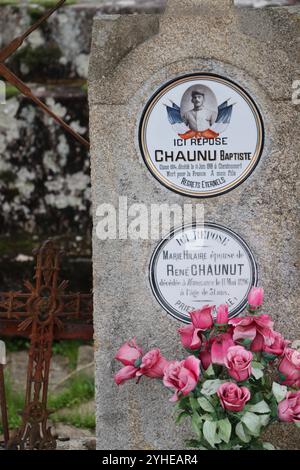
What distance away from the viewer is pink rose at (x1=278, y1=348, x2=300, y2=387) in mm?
3084

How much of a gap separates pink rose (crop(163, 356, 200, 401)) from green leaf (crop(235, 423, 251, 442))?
22cm

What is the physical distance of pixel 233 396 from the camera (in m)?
2.92

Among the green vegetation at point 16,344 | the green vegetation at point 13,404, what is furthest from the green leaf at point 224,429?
the green vegetation at point 16,344

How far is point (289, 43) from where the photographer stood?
338 cm

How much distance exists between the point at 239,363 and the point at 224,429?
0.24 metres

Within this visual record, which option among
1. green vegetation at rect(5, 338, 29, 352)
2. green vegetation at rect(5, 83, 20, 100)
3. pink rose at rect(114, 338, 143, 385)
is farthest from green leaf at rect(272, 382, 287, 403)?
green vegetation at rect(5, 83, 20, 100)

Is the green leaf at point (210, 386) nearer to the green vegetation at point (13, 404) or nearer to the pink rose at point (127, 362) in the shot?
the pink rose at point (127, 362)

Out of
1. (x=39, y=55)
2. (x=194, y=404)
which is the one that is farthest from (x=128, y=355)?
(x=39, y=55)

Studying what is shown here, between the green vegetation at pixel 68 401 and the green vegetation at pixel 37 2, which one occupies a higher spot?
the green vegetation at pixel 37 2

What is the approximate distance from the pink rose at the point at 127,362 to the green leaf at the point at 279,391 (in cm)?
55

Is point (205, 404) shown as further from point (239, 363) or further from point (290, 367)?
point (290, 367)

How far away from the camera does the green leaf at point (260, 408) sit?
2.98 metres

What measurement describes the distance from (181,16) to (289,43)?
460 millimetres
